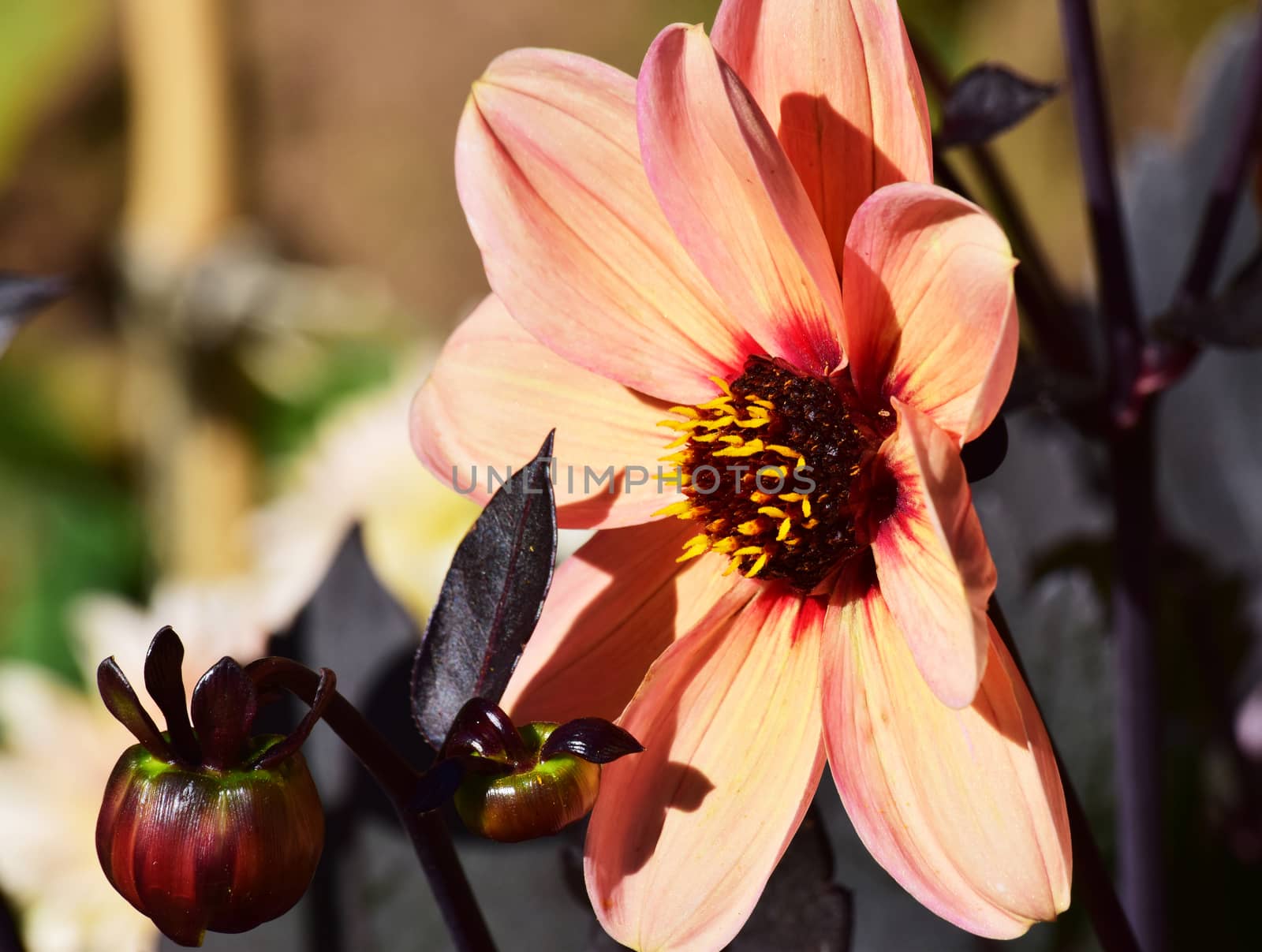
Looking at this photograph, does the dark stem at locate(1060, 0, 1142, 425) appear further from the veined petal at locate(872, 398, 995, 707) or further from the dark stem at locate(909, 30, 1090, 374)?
the veined petal at locate(872, 398, 995, 707)

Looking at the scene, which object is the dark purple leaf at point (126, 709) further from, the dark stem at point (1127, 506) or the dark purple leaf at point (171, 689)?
the dark stem at point (1127, 506)

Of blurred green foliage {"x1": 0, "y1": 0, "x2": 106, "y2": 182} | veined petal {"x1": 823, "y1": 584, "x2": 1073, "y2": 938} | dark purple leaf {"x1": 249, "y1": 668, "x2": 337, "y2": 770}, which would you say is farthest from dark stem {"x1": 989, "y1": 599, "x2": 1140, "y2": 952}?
blurred green foliage {"x1": 0, "y1": 0, "x2": 106, "y2": 182}

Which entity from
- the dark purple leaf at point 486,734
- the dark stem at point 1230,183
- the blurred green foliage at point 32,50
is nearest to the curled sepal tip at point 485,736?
the dark purple leaf at point 486,734

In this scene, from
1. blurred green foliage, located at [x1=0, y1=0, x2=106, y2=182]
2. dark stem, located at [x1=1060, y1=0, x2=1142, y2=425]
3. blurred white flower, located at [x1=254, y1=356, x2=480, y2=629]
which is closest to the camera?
dark stem, located at [x1=1060, y1=0, x2=1142, y2=425]

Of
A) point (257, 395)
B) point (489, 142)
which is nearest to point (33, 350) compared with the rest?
point (257, 395)

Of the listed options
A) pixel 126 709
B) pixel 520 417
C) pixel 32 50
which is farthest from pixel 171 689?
pixel 32 50

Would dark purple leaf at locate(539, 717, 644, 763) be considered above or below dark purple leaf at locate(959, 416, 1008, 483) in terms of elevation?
below
